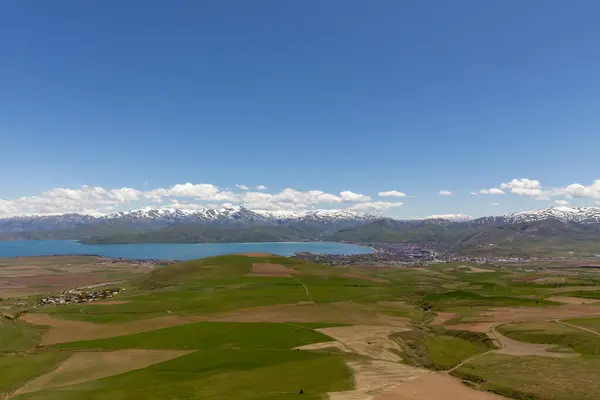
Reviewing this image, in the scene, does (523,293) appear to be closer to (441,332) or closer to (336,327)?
(441,332)

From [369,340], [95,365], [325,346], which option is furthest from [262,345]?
[95,365]

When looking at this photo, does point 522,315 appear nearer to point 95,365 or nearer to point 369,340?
point 369,340

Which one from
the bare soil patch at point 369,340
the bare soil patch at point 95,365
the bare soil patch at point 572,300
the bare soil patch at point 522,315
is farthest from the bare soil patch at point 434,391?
the bare soil patch at point 572,300

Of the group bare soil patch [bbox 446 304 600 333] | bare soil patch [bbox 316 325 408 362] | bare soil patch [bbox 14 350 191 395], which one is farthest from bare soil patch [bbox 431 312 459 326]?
bare soil patch [bbox 14 350 191 395]

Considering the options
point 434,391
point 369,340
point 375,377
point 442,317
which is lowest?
point 442,317

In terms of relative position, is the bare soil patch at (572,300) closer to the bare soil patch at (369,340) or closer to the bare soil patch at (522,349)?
the bare soil patch at (522,349)

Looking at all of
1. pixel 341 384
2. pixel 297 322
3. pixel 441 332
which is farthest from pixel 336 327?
pixel 341 384
